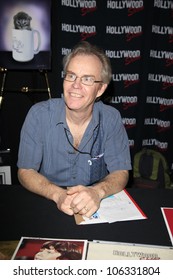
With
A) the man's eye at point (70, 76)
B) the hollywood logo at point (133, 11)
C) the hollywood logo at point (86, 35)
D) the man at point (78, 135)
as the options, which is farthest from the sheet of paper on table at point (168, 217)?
the hollywood logo at point (133, 11)

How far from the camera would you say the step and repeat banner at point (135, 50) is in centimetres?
329

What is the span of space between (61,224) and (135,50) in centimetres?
262

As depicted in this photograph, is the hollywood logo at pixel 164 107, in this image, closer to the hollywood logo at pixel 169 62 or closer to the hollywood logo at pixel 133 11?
the hollywood logo at pixel 169 62

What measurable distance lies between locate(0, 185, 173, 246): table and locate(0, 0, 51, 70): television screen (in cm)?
185

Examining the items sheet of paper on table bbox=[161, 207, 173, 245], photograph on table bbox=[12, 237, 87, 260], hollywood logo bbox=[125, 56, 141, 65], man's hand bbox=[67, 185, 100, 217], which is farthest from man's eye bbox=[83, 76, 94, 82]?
hollywood logo bbox=[125, 56, 141, 65]

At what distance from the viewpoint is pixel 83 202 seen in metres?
1.38

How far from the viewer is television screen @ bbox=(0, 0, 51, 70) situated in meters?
2.94

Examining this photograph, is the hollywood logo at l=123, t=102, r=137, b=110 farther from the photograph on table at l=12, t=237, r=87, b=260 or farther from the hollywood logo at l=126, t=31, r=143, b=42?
the photograph on table at l=12, t=237, r=87, b=260

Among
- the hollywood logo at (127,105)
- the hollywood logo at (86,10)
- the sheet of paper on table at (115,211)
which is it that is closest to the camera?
the sheet of paper on table at (115,211)

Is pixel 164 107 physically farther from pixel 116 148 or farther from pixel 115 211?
pixel 115 211

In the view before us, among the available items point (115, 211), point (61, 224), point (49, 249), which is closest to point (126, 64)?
point (115, 211)

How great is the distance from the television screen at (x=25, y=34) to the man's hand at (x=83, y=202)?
1.95 meters

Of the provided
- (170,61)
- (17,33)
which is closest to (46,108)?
(17,33)

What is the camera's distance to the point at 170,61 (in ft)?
11.6
